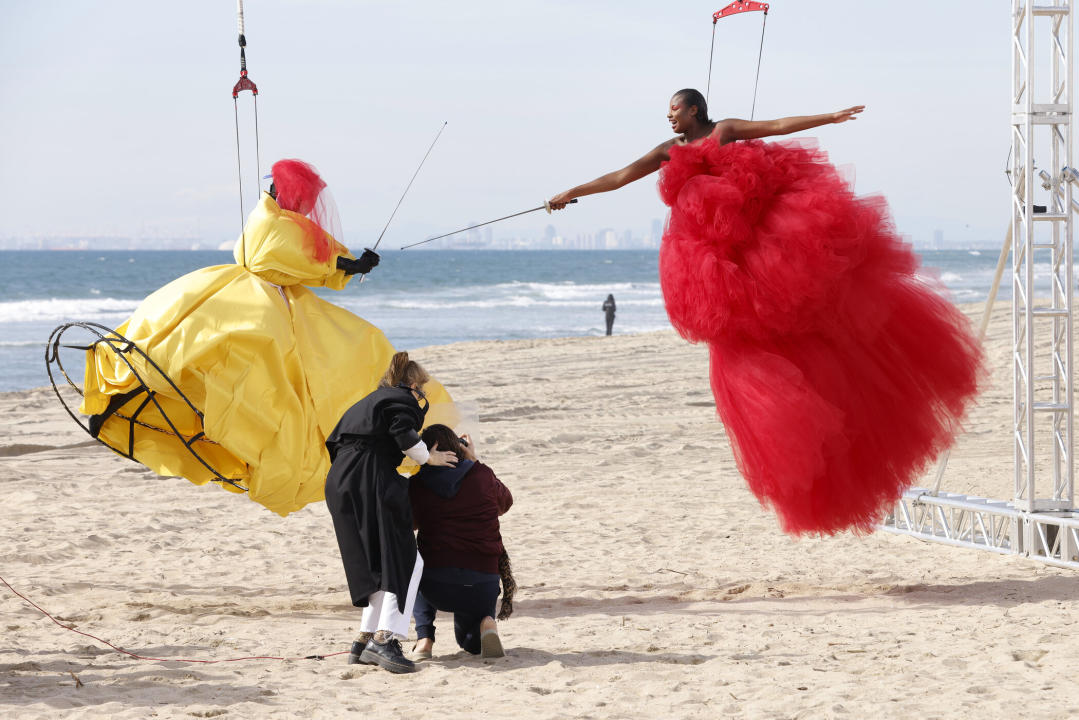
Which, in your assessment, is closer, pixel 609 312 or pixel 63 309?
pixel 609 312

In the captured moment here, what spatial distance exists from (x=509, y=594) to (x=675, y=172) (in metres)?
2.07

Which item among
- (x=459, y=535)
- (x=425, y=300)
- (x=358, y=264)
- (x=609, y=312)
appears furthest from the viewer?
(x=425, y=300)

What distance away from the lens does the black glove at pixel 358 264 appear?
5379mm

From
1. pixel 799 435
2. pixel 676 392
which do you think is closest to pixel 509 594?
pixel 799 435

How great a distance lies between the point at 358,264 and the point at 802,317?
7.14 ft

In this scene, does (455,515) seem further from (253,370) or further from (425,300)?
(425,300)

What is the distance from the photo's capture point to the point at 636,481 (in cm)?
965

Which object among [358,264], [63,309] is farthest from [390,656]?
[63,309]

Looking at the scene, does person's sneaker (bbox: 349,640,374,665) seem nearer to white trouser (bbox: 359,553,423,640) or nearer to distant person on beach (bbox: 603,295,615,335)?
white trouser (bbox: 359,553,423,640)

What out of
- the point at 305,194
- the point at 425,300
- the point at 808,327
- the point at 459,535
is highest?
the point at 305,194

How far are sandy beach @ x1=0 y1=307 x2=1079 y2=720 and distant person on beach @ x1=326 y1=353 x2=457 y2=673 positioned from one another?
28 centimetres

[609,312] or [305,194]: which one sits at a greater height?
[305,194]

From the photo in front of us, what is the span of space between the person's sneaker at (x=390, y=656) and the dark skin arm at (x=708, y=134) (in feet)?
6.99

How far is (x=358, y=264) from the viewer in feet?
17.7
